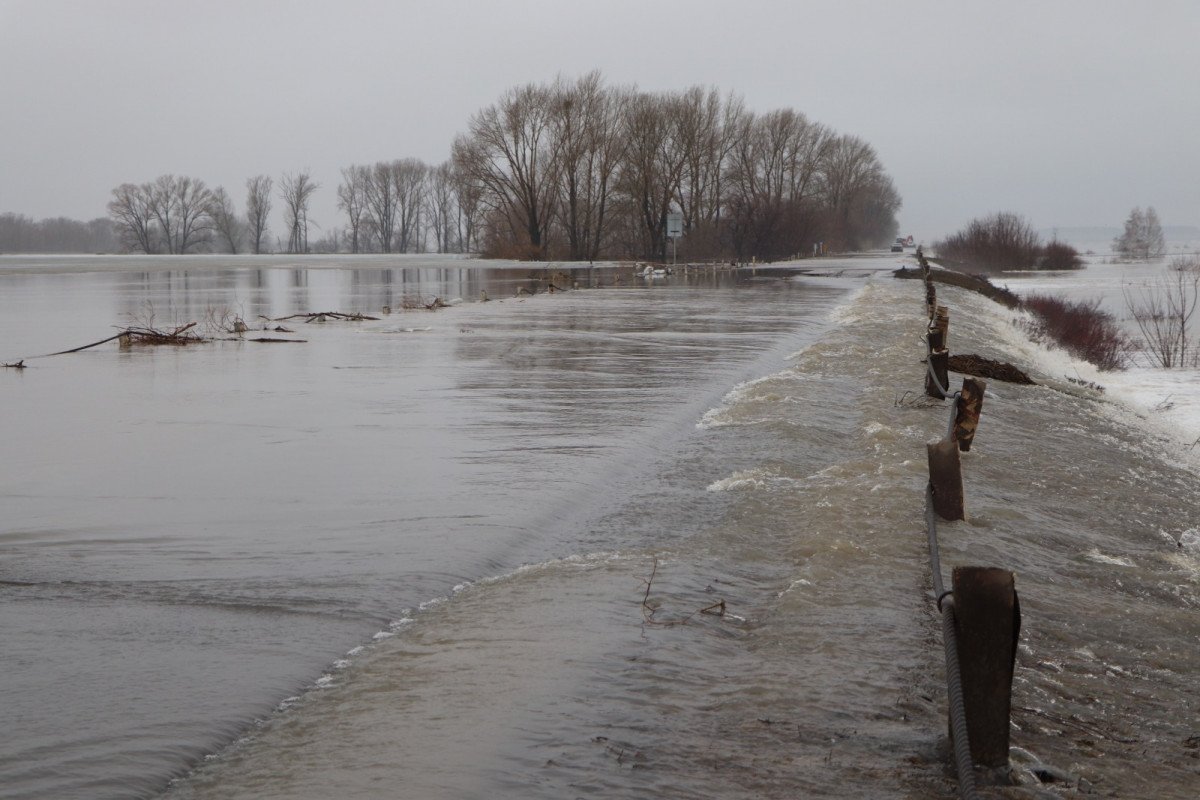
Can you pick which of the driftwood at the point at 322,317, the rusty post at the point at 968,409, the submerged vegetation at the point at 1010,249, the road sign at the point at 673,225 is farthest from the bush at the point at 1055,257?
the rusty post at the point at 968,409

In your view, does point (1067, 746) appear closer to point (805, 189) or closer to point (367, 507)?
point (367, 507)

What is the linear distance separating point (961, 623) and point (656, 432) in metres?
7.38

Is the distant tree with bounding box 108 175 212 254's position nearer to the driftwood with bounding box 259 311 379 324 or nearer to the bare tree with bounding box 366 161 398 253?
the bare tree with bounding box 366 161 398 253

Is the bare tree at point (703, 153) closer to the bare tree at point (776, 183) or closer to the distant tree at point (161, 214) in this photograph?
the bare tree at point (776, 183)

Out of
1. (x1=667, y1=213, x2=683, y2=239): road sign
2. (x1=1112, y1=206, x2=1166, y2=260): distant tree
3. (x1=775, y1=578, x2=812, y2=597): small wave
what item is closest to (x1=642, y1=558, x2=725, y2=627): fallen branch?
(x1=775, y1=578, x2=812, y2=597): small wave

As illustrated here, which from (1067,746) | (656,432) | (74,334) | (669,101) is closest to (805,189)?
(669,101)

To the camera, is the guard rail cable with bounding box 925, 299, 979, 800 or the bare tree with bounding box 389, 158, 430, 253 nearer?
the guard rail cable with bounding box 925, 299, 979, 800

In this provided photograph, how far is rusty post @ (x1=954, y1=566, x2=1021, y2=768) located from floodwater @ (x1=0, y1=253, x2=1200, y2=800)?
19cm

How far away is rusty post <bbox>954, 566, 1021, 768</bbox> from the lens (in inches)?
161

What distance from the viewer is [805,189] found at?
108m

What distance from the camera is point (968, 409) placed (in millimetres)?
10344

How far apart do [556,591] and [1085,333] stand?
25.5 metres

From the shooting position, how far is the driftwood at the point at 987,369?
55.4ft

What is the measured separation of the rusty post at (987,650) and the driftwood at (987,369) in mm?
13100
